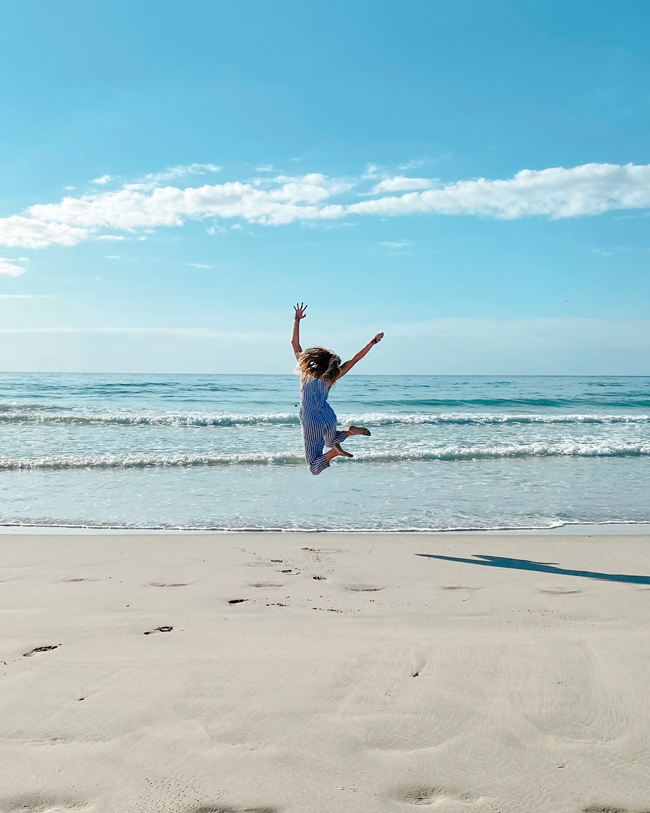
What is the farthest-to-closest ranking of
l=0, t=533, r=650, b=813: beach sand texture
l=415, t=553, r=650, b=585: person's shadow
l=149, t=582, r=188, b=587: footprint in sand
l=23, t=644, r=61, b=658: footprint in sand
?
l=415, t=553, r=650, b=585: person's shadow < l=149, t=582, r=188, b=587: footprint in sand < l=23, t=644, r=61, b=658: footprint in sand < l=0, t=533, r=650, b=813: beach sand texture

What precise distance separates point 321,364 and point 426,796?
5203 mm

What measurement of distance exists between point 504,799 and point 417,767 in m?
0.34

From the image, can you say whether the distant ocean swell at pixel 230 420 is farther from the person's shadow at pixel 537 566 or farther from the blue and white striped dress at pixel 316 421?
the person's shadow at pixel 537 566

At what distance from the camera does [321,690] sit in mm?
2918

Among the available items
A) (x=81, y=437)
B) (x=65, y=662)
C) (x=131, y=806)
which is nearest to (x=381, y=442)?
(x=81, y=437)

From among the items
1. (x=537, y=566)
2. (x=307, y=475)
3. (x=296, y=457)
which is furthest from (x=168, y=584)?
(x=296, y=457)

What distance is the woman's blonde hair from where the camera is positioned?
6980 millimetres

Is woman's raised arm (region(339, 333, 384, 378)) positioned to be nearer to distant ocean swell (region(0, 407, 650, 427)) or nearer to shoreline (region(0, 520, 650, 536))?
shoreline (region(0, 520, 650, 536))

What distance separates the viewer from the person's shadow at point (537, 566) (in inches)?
203

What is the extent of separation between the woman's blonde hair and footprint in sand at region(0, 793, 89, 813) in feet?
17.1

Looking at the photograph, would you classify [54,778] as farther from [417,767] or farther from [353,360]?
[353,360]

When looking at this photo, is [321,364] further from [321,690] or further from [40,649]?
[321,690]

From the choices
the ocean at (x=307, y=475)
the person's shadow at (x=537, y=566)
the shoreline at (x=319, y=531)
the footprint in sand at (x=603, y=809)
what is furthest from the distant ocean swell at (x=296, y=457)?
the footprint in sand at (x=603, y=809)

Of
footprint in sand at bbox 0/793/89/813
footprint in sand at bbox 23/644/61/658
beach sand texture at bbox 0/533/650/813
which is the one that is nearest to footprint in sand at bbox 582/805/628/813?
beach sand texture at bbox 0/533/650/813
